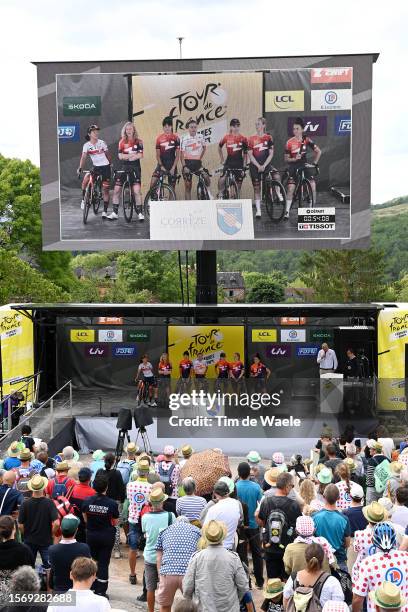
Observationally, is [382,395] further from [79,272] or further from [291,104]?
[79,272]

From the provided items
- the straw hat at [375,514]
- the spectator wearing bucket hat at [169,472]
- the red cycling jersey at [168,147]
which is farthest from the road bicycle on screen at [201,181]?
the straw hat at [375,514]

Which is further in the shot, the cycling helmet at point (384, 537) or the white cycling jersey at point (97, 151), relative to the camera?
the white cycling jersey at point (97, 151)

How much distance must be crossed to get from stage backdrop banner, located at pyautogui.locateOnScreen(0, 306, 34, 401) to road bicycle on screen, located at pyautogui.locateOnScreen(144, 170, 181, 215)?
14.7 ft

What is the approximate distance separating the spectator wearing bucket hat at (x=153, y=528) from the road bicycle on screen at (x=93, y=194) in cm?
1253

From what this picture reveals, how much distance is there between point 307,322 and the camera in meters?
21.4

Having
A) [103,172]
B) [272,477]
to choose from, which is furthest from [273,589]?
[103,172]

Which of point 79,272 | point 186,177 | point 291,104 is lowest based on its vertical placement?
point 79,272

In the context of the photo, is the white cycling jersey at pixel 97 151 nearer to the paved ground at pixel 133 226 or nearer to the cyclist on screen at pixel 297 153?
the paved ground at pixel 133 226

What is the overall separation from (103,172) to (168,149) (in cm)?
165

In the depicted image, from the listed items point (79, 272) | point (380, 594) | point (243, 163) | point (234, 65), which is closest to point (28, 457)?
point (380, 594)

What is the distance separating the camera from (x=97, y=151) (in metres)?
19.5

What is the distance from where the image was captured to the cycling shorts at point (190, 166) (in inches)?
757

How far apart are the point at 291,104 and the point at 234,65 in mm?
1639

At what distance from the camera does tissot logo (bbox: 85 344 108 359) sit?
22.4 meters
